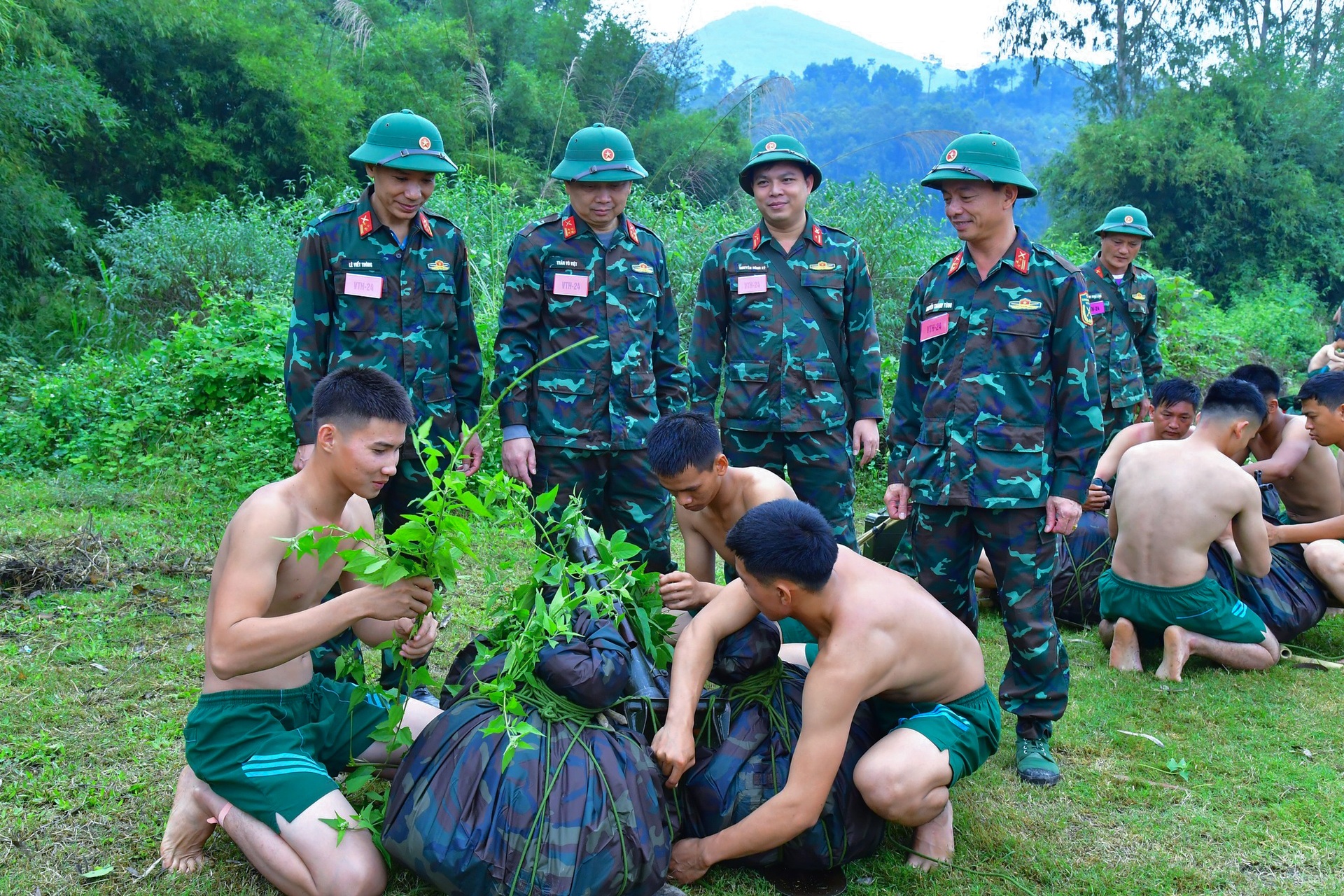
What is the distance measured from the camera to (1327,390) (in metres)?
4.84

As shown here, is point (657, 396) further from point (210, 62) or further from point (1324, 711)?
point (210, 62)

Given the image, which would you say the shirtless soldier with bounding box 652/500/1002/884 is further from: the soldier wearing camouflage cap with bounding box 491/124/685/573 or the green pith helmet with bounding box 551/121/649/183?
the green pith helmet with bounding box 551/121/649/183

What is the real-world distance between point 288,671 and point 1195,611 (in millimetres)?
3865

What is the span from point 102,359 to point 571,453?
6999mm

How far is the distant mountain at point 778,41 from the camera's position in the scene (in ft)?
435

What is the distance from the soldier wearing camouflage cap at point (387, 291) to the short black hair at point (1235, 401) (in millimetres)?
3329

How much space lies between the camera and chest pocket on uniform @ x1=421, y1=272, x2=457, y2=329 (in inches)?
163

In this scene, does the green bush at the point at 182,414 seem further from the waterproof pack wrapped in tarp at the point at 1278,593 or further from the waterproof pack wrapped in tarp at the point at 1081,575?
the waterproof pack wrapped in tarp at the point at 1278,593

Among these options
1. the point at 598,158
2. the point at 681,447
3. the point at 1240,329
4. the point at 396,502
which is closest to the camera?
the point at 681,447

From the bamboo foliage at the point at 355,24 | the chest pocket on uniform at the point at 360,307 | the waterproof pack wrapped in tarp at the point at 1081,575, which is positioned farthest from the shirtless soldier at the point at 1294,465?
the bamboo foliage at the point at 355,24

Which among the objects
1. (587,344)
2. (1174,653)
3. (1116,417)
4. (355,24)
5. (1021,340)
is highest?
(355,24)

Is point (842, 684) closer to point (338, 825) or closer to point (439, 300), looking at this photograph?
point (338, 825)

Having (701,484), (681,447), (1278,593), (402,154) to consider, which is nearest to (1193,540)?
(1278,593)

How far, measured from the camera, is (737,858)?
2.94 metres
